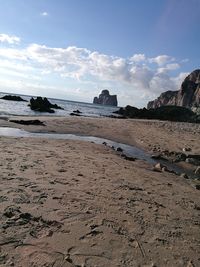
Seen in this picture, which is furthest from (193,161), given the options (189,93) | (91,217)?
(189,93)

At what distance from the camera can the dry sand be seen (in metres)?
4.20

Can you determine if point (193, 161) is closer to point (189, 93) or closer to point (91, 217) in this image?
point (91, 217)

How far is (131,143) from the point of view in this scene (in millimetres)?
18766

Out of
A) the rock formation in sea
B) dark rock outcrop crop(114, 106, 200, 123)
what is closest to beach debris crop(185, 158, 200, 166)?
dark rock outcrop crop(114, 106, 200, 123)

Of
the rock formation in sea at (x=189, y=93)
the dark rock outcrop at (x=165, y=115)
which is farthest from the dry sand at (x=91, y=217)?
the rock formation in sea at (x=189, y=93)

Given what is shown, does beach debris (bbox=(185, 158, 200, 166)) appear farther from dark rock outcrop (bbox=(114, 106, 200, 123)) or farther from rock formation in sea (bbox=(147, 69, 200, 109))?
rock formation in sea (bbox=(147, 69, 200, 109))

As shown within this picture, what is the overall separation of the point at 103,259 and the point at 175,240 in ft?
5.15

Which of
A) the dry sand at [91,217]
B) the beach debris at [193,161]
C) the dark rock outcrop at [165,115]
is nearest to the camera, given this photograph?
the dry sand at [91,217]

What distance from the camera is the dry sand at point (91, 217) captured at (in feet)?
13.8

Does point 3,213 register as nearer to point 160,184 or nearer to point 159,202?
point 159,202

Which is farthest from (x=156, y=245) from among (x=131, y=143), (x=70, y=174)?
(x=131, y=143)

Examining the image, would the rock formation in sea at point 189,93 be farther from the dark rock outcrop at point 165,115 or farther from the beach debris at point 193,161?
the beach debris at point 193,161

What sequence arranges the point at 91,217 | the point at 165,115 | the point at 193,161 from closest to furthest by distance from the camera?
the point at 91,217
the point at 193,161
the point at 165,115

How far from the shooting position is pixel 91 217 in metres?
5.46
